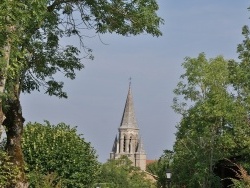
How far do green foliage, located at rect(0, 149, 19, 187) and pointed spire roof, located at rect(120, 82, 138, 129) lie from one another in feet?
405

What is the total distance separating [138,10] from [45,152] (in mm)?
12314

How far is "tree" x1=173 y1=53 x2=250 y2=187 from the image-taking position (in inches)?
1200

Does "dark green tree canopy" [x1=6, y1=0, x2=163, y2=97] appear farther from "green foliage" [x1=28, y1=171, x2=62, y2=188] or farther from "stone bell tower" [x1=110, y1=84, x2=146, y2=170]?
"stone bell tower" [x1=110, y1=84, x2=146, y2=170]

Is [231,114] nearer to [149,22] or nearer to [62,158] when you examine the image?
[62,158]

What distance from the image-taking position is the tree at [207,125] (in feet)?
100

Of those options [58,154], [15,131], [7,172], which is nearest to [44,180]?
[15,131]

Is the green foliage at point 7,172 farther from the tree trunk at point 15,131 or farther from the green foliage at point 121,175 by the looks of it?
the green foliage at point 121,175

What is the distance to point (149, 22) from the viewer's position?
14.8 meters

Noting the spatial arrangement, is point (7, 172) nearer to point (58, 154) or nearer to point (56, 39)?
point (56, 39)

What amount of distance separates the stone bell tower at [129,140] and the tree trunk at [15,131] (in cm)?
12281

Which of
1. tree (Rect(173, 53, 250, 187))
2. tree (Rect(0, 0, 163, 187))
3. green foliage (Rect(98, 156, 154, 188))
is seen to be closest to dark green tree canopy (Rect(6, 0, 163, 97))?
tree (Rect(0, 0, 163, 187))

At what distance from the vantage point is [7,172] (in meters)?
15.0

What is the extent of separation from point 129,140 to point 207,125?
107272 mm

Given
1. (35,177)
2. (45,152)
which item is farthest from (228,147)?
Answer: (35,177)
